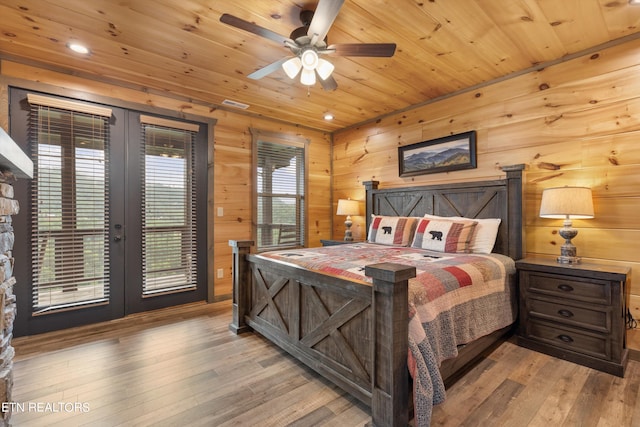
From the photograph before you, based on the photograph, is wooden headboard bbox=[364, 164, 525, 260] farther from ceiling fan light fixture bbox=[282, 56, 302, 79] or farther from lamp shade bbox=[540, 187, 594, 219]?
ceiling fan light fixture bbox=[282, 56, 302, 79]

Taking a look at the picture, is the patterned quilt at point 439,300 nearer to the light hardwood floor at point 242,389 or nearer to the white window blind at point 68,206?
the light hardwood floor at point 242,389

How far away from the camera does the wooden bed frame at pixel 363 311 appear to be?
1535 mm

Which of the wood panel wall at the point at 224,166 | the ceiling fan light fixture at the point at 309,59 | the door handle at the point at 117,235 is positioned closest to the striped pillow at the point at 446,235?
the ceiling fan light fixture at the point at 309,59

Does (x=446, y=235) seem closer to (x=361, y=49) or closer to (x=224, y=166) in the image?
(x=361, y=49)

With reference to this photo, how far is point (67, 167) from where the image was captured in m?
2.96

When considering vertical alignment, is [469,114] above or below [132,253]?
above

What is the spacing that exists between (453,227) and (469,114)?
142 centimetres

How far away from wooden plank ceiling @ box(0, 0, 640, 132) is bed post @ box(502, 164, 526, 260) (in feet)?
3.47

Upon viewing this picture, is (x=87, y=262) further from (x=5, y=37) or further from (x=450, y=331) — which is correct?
(x=450, y=331)

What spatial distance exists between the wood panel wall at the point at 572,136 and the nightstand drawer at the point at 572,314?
550 millimetres

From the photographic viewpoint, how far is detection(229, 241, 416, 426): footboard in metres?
1.53

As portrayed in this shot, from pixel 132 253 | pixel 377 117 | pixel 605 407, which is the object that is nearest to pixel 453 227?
pixel 605 407

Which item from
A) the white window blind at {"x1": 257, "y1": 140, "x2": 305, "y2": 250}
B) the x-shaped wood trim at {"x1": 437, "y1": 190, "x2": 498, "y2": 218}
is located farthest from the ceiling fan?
the white window blind at {"x1": 257, "y1": 140, "x2": 305, "y2": 250}

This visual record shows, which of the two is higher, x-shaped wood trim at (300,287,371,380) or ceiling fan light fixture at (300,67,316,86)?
ceiling fan light fixture at (300,67,316,86)
